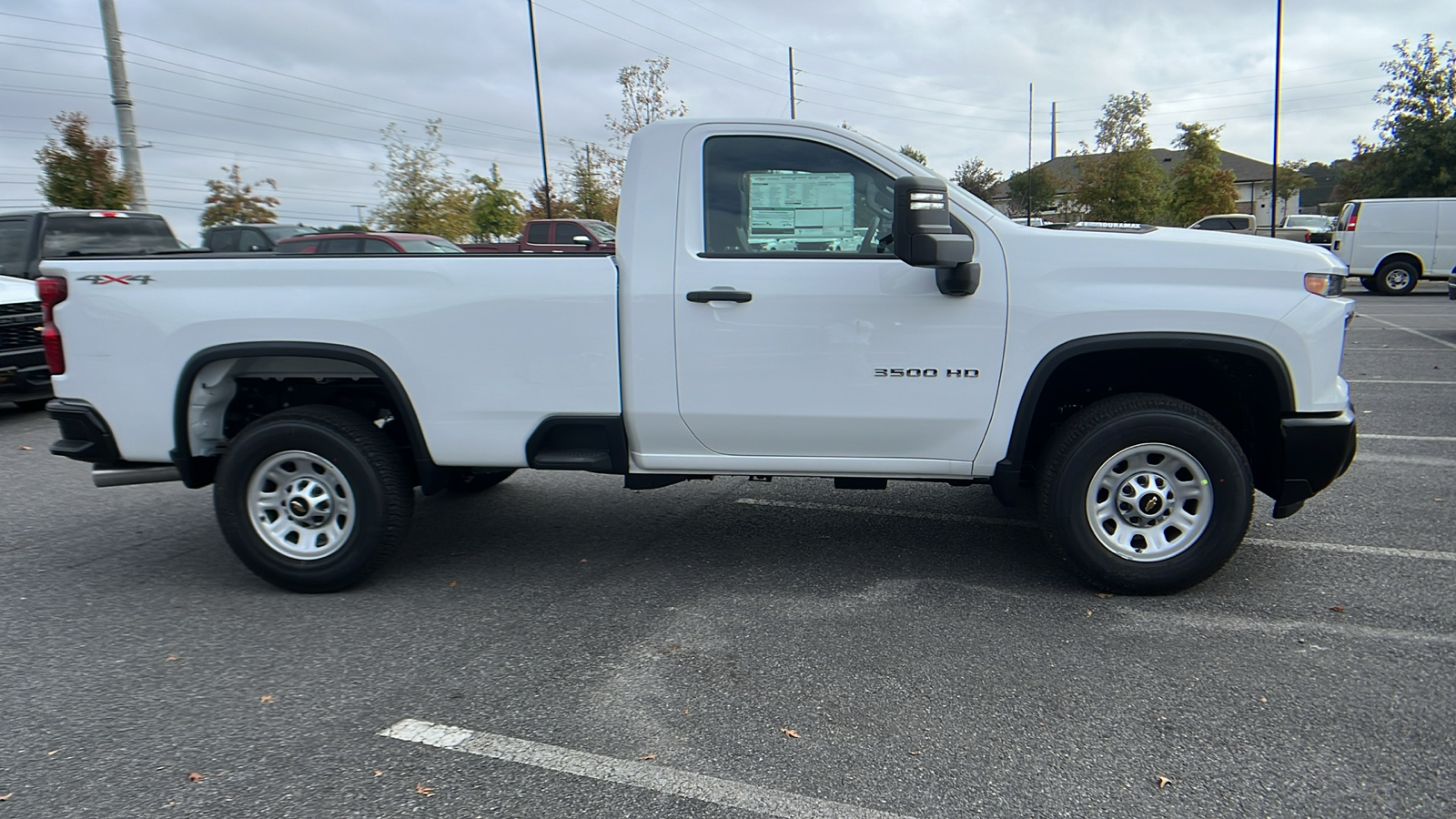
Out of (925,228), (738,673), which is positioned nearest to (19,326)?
(738,673)

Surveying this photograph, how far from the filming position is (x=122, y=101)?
640 inches

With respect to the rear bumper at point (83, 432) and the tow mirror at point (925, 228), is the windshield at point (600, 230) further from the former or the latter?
the tow mirror at point (925, 228)

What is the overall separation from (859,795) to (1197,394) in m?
2.76

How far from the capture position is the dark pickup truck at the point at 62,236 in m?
9.61

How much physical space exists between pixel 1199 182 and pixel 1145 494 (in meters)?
39.8

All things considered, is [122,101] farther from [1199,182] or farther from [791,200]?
[1199,182]

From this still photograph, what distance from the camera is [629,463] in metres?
4.21

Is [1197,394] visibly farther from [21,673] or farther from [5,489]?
[5,489]

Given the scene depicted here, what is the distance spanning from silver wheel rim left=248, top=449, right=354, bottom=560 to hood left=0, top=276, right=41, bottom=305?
644cm

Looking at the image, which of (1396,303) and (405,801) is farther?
(1396,303)

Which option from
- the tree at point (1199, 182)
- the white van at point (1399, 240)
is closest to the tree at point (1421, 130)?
the tree at point (1199, 182)

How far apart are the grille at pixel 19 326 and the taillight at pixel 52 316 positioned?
5.62 m

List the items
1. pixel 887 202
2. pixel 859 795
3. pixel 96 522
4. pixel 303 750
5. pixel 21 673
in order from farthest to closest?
pixel 96 522 < pixel 887 202 < pixel 21 673 < pixel 303 750 < pixel 859 795

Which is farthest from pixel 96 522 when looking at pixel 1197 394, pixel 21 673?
pixel 1197 394
